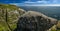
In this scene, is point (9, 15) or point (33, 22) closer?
point (33, 22)

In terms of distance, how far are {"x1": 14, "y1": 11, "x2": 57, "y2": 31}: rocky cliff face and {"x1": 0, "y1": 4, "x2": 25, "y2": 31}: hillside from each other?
32 cm

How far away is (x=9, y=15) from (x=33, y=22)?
0.79m

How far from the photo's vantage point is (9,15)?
3721mm

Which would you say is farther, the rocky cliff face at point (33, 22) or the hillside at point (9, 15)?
the hillside at point (9, 15)

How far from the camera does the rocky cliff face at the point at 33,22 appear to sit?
11.1 ft

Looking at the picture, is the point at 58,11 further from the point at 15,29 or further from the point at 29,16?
the point at 15,29

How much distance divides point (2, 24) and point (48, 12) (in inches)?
52.9

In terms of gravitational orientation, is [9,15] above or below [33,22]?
above

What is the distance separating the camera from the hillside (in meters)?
3.62

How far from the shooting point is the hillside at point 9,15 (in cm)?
362

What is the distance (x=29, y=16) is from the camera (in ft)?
11.2

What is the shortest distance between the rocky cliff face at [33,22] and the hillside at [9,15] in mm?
319

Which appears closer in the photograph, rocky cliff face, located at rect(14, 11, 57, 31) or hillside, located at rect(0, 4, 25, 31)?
rocky cliff face, located at rect(14, 11, 57, 31)

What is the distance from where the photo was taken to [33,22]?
3404mm
